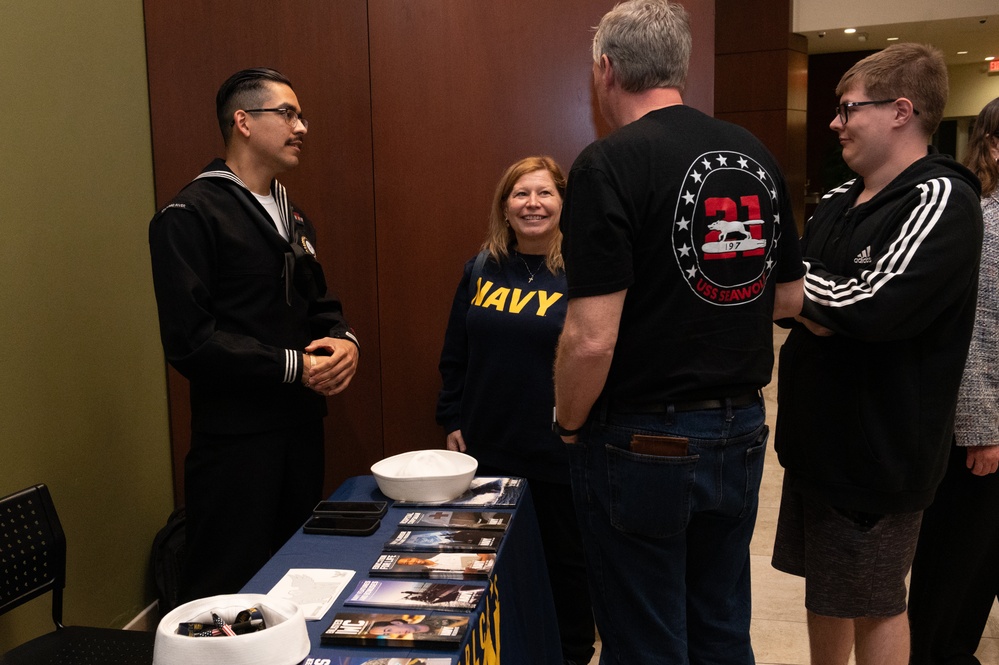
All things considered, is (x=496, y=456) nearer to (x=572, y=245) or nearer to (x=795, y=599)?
(x=572, y=245)

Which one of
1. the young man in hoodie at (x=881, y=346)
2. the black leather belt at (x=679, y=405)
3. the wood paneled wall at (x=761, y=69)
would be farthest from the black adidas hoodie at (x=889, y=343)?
the wood paneled wall at (x=761, y=69)

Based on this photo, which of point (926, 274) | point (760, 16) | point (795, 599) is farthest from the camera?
point (760, 16)

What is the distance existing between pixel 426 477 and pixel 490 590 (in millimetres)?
479

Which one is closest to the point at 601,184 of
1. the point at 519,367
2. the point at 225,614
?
the point at 225,614

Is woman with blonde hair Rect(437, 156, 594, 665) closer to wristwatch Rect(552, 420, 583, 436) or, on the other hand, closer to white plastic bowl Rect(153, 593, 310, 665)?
wristwatch Rect(552, 420, 583, 436)

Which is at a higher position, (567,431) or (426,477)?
(567,431)

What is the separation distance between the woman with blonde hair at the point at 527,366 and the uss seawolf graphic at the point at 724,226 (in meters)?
0.94

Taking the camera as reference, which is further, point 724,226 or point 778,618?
point 778,618

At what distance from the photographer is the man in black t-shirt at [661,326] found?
4.86ft

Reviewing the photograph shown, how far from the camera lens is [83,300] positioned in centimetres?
254

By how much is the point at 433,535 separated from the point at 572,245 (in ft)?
2.31

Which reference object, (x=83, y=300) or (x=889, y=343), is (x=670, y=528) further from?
(x=83, y=300)

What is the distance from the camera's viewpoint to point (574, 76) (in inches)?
116

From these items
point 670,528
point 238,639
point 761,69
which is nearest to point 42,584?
point 238,639
